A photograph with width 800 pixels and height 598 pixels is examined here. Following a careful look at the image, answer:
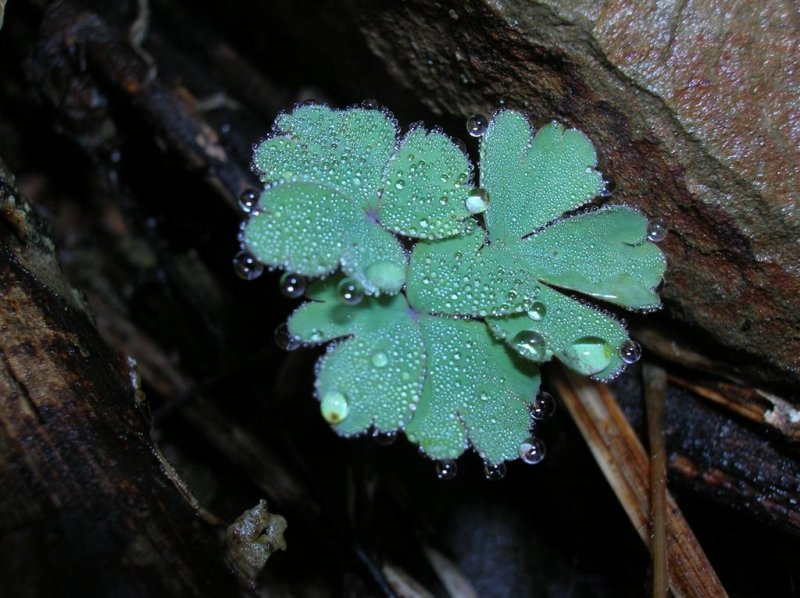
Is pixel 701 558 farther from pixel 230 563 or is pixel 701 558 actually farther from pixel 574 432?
pixel 230 563

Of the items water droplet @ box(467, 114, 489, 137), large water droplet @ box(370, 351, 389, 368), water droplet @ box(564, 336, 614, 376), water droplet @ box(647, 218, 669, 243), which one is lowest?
large water droplet @ box(370, 351, 389, 368)

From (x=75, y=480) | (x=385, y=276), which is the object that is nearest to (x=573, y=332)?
(x=385, y=276)

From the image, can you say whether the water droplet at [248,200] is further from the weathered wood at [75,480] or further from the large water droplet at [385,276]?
the weathered wood at [75,480]

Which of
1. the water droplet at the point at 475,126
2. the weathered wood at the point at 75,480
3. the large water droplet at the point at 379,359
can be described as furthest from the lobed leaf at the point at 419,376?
the water droplet at the point at 475,126

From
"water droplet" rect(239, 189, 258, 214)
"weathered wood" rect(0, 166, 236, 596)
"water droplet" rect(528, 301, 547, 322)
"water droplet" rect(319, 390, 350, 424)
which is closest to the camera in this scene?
"weathered wood" rect(0, 166, 236, 596)

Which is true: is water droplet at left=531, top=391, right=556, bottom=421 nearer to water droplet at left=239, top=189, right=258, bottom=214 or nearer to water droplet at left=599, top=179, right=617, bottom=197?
water droplet at left=599, top=179, right=617, bottom=197

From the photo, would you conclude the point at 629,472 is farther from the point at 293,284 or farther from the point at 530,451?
the point at 293,284

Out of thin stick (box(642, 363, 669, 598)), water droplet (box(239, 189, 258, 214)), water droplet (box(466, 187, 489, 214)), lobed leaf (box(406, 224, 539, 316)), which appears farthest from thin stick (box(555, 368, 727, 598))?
water droplet (box(239, 189, 258, 214))
